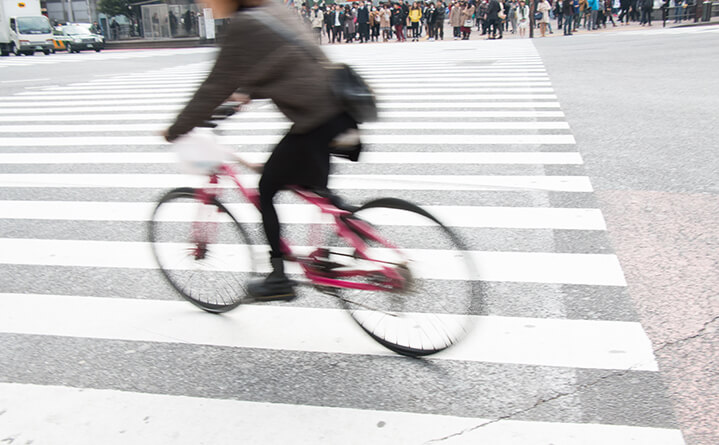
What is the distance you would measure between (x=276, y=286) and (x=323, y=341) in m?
0.40

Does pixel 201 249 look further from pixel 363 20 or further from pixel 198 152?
pixel 363 20

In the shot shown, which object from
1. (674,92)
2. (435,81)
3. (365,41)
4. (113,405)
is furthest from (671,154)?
(365,41)

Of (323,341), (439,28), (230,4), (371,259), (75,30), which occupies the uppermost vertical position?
(230,4)

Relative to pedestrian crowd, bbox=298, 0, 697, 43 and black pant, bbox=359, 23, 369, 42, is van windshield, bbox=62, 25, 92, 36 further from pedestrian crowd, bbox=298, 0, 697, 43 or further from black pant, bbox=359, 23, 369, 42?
black pant, bbox=359, 23, 369, 42

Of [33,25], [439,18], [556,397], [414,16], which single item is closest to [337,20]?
[414,16]

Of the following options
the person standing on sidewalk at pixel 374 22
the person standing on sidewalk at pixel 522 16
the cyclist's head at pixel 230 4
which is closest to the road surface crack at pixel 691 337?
the cyclist's head at pixel 230 4

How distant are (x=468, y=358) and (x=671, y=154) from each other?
15.9ft

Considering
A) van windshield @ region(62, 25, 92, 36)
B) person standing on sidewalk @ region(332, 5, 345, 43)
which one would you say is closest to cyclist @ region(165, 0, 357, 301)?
person standing on sidewalk @ region(332, 5, 345, 43)

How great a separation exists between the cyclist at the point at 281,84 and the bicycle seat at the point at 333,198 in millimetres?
23

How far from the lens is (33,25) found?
31844 mm

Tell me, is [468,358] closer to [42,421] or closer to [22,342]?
[42,421]

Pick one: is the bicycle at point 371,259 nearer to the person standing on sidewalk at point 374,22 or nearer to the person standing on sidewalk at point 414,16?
the person standing on sidewalk at point 414,16

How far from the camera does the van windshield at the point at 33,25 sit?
31.4 meters

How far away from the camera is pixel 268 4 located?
113 inches
